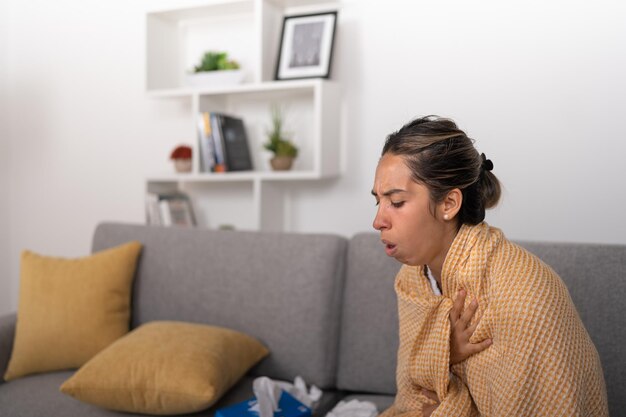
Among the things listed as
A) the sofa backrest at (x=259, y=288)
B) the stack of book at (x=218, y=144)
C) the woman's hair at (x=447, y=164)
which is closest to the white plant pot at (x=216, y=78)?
the stack of book at (x=218, y=144)

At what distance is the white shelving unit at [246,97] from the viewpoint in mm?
2889

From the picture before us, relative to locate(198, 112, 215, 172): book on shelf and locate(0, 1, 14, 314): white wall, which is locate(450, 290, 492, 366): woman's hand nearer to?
locate(198, 112, 215, 172): book on shelf

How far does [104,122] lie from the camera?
11.6ft

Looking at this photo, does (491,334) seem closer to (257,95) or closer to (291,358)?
(291,358)

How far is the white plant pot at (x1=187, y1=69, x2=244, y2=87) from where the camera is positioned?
118 inches

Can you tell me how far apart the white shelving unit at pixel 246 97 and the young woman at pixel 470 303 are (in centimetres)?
127

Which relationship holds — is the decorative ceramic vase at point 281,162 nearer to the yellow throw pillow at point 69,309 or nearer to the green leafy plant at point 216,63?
the green leafy plant at point 216,63

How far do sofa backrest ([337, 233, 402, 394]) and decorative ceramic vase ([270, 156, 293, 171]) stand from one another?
789 millimetres

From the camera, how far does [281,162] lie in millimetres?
2920

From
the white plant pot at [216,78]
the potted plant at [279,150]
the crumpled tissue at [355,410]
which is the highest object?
the white plant pot at [216,78]

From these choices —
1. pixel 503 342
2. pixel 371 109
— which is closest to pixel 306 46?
pixel 371 109

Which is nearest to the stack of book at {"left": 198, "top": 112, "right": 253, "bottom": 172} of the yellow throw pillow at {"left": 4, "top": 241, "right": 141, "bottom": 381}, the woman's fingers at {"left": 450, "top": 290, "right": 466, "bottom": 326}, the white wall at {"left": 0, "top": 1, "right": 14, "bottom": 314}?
the yellow throw pillow at {"left": 4, "top": 241, "right": 141, "bottom": 381}

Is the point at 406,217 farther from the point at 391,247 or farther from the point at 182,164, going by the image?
the point at 182,164

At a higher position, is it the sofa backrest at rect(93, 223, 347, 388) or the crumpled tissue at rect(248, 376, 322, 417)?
the sofa backrest at rect(93, 223, 347, 388)
